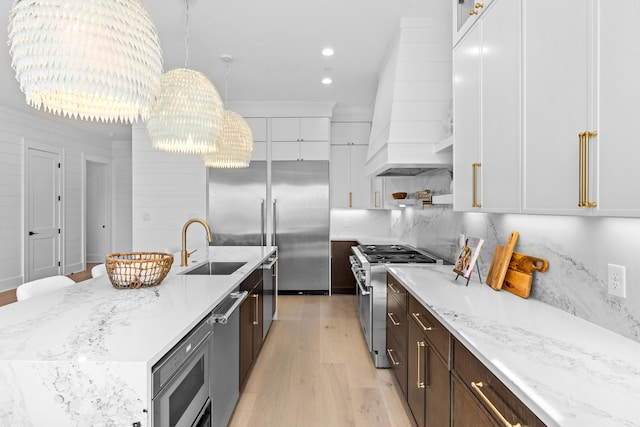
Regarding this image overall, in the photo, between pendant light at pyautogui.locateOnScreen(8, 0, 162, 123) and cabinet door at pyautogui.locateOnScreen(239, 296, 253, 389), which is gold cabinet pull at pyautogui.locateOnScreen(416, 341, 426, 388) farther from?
pendant light at pyautogui.locateOnScreen(8, 0, 162, 123)

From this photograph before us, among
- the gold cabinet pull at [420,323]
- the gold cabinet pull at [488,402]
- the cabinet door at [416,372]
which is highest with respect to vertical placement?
the gold cabinet pull at [420,323]

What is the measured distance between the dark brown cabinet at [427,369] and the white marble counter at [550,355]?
0.44 feet

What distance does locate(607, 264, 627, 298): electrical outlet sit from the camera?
4.44 ft

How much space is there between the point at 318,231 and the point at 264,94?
2.12 meters

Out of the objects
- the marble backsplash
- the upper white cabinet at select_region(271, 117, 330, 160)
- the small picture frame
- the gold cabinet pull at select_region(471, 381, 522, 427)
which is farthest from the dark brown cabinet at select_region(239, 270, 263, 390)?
the upper white cabinet at select_region(271, 117, 330, 160)

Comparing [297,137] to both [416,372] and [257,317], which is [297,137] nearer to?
[257,317]

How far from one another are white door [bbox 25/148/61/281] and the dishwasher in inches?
216

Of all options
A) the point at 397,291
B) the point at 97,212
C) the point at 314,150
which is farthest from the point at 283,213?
the point at 97,212

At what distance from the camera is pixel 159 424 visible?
3.88 feet

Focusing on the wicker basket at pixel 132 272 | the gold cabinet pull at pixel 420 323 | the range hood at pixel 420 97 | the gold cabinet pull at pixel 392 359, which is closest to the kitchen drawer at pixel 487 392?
the gold cabinet pull at pixel 420 323

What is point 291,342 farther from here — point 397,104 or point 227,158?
point 397,104

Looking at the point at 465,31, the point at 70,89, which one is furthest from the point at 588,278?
the point at 70,89

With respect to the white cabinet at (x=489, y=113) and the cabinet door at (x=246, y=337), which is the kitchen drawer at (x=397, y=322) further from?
the cabinet door at (x=246, y=337)

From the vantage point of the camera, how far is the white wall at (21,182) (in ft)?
18.1
